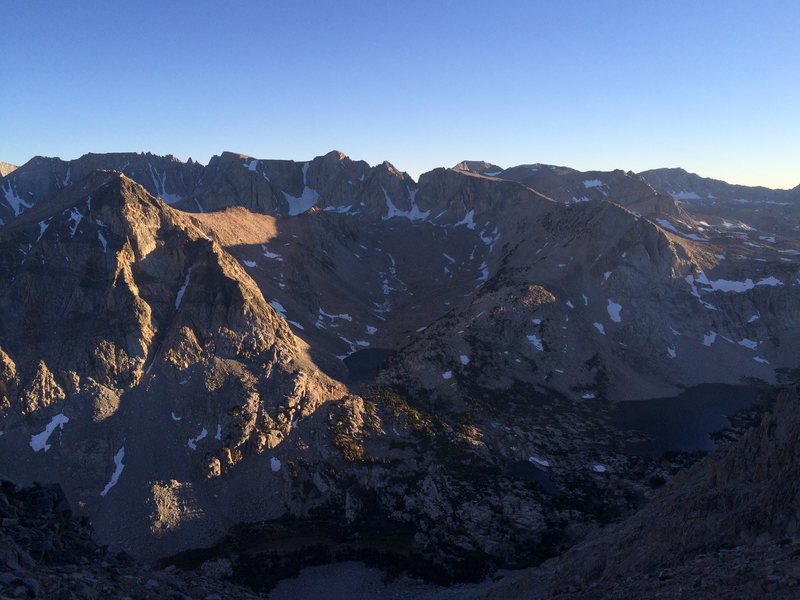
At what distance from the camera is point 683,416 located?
9638 centimetres

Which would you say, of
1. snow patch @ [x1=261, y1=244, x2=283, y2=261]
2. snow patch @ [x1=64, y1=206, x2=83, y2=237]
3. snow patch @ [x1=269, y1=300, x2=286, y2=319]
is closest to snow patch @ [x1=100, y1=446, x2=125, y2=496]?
snow patch @ [x1=64, y1=206, x2=83, y2=237]

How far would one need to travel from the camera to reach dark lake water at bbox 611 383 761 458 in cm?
8625

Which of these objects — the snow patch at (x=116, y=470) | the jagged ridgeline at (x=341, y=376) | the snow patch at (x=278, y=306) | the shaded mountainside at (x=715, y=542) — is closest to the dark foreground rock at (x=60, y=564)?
the shaded mountainside at (x=715, y=542)

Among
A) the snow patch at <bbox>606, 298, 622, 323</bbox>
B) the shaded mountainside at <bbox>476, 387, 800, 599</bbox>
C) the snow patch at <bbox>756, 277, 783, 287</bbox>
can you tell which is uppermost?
the snow patch at <bbox>756, 277, 783, 287</bbox>

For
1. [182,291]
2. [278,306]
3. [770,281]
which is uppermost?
[770,281]

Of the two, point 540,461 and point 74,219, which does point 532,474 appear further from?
point 74,219

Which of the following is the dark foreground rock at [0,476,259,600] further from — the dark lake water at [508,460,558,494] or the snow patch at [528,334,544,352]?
the snow patch at [528,334,544,352]

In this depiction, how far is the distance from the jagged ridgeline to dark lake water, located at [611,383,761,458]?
293 centimetres

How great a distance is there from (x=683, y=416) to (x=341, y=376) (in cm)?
6127

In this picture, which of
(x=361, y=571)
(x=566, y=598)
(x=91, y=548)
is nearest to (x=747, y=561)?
(x=566, y=598)

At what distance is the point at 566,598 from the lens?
36031 mm

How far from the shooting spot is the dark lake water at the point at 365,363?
101 m

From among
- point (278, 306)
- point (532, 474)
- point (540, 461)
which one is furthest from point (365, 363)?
point (532, 474)

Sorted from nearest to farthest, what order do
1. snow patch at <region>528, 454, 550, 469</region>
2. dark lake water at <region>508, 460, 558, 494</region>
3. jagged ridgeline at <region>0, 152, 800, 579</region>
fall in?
jagged ridgeline at <region>0, 152, 800, 579</region> < dark lake water at <region>508, 460, 558, 494</region> < snow patch at <region>528, 454, 550, 469</region>
